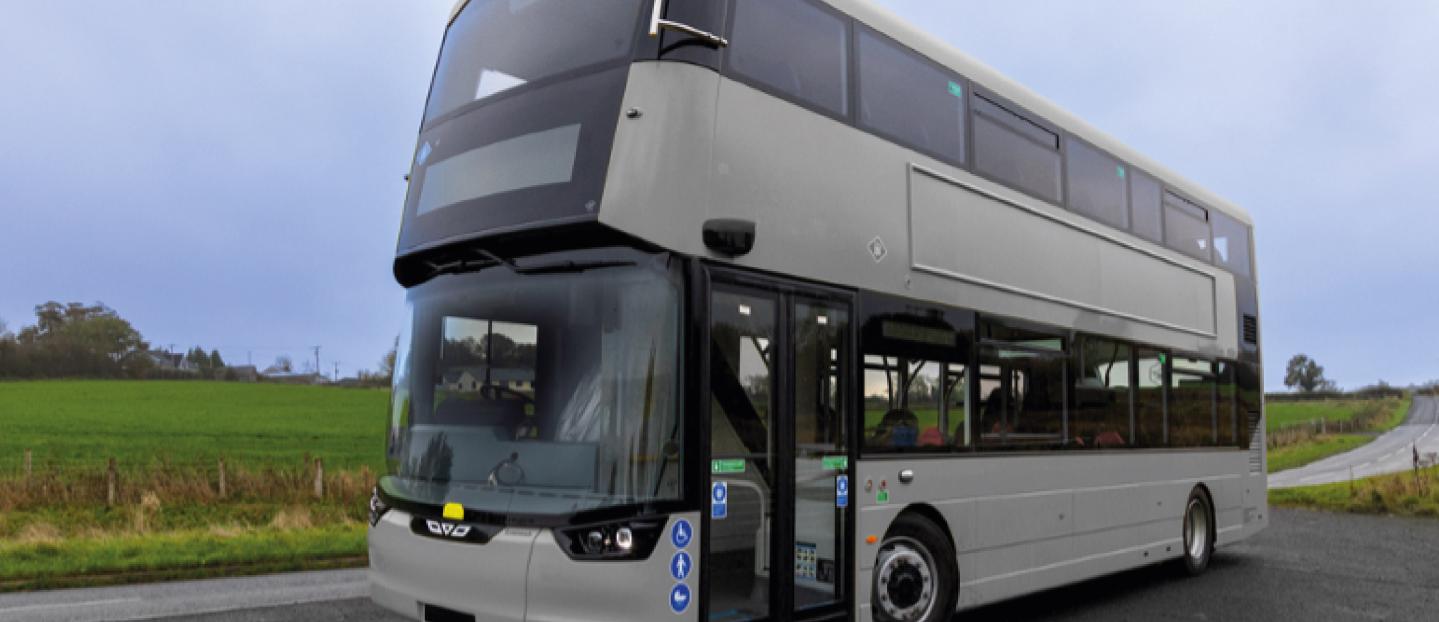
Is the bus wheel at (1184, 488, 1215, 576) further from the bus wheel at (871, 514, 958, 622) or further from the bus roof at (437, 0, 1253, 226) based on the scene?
the bus wheel at (871, 514, 958, 622)

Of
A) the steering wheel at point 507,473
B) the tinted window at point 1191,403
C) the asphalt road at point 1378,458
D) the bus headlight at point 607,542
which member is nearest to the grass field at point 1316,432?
the asphalt road at point 1378,458

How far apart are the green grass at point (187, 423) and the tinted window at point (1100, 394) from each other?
84.8ft

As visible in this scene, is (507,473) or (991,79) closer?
(507,473)

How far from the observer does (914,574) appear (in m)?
6.97

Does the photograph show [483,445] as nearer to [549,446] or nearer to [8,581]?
[549,446]

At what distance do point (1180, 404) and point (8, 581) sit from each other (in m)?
12.8

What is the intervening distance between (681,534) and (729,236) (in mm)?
1656

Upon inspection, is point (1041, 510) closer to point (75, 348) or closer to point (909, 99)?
point (909, 99)

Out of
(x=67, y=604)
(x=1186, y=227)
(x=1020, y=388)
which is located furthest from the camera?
(x=1186, y=227)

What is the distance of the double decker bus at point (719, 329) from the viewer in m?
5.27

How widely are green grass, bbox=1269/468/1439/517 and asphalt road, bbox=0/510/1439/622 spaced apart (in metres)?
8.38

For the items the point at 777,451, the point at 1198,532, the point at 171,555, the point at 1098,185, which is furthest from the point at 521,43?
the point at 171,555

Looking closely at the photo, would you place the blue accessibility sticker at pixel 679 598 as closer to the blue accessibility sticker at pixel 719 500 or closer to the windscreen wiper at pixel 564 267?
the blue accessibility sticker at pixel 719 500

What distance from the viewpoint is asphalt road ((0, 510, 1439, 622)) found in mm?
8734
